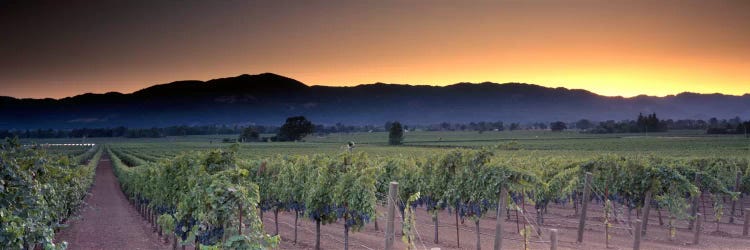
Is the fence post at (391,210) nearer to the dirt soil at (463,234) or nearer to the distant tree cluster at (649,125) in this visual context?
the dirt soil at (463,234)

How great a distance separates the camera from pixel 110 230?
25.8 meters

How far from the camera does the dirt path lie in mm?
21688

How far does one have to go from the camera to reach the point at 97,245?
21484 millimetres

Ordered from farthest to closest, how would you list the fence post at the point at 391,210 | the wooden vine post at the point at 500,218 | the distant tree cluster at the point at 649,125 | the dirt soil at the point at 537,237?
the distant tree cluster at the point at 649,125, the dirt soil at the point at 537,237, the wooden vine post at the point at 500,218, the fence post at the point at 391,210

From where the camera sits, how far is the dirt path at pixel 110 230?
21688 millimetres

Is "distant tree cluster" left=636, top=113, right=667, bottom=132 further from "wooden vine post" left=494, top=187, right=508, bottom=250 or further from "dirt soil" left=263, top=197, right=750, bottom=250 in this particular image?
"wooden vine post" left=494, top=187, right=508, bottom=250

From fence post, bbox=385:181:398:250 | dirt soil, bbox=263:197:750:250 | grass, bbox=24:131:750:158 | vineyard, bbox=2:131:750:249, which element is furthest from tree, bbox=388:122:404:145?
fence post, bbox=385:181:398:250

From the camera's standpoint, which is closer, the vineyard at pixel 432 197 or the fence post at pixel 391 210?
the fence post at pixel 391 210

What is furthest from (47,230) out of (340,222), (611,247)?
(340,222)

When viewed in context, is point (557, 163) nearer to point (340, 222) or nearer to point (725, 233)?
point (725, 233)

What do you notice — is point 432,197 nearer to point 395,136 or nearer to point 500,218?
point 500,218

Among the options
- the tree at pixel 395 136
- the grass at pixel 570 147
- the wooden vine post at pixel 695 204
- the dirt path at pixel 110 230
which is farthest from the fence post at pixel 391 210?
the tree at pixel 395 136

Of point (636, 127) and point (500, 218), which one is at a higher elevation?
point (636, 127)

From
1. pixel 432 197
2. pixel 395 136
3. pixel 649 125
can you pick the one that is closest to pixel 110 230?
pixel 432 197
